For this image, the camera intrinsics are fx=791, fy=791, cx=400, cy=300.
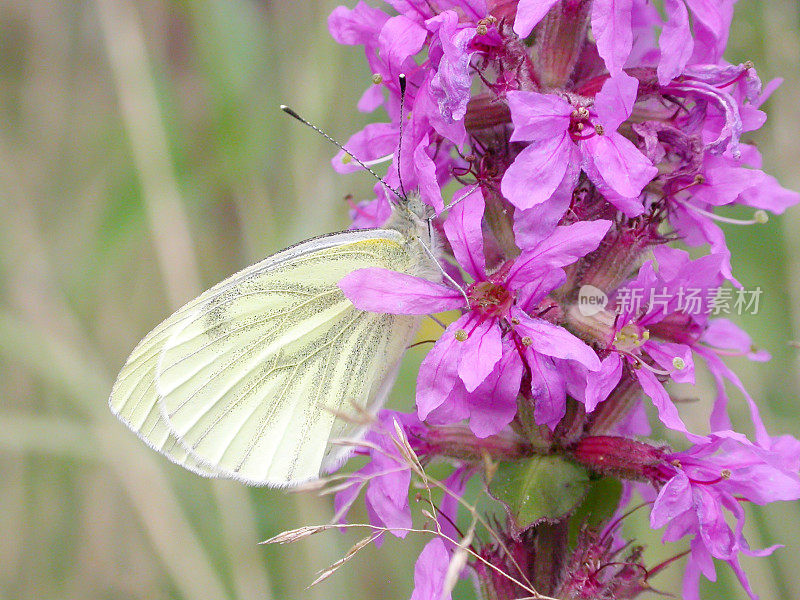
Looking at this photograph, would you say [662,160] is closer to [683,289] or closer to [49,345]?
[683,289]

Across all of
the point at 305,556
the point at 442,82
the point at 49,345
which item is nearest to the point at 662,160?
the point at 442,82

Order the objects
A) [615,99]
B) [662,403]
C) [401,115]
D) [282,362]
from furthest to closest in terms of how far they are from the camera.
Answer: [282,362]
[401,115]
[662,403]
[615,99]

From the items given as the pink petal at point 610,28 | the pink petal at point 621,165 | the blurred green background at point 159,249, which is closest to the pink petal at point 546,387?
the pink petal at point 621,165

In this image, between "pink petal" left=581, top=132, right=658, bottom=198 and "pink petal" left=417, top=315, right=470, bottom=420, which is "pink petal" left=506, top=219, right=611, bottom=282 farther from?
"pink petal" left=417, top=315, right=470, bottom=420

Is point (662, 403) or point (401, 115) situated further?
point (401, 115)

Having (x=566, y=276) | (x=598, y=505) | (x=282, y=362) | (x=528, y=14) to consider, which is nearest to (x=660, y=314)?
Answer: (x=566, y=276)

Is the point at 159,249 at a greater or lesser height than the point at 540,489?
greater

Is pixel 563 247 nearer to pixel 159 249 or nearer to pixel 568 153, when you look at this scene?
pixel 568 153

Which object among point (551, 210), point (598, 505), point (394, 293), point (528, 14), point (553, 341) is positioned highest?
point (528, 14)
